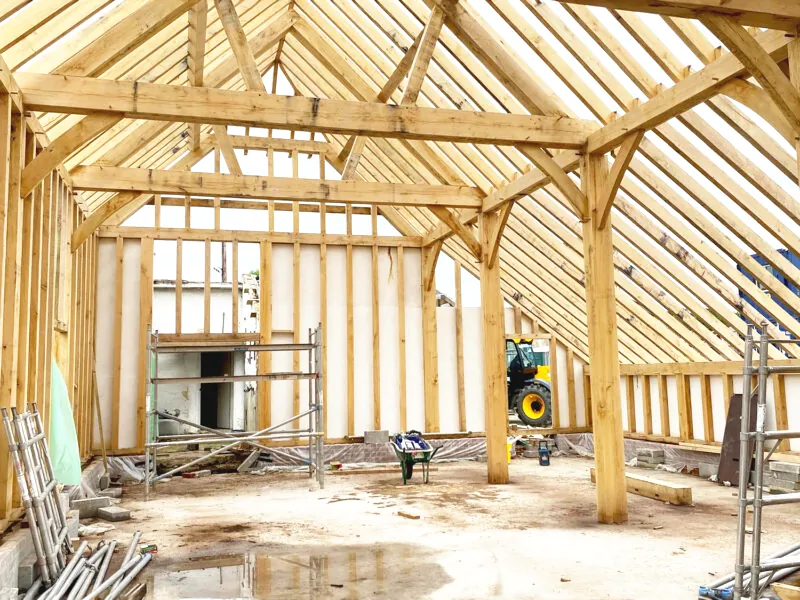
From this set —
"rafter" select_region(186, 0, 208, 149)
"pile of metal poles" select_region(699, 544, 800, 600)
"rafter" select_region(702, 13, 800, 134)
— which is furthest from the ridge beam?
"pile of metal poles" select_region(699, 544, 800, 600)

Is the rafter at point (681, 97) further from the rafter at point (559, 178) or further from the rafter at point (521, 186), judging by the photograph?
the rafter at point (521, 186)

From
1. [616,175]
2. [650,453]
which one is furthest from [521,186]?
[650,453]

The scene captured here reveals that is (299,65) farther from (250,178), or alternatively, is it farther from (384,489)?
(384,489)

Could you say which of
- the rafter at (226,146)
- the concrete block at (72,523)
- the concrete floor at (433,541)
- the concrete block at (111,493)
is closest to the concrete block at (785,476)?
the concrete floor at (433,541)

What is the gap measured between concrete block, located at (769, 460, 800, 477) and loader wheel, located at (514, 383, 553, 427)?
4.85 m

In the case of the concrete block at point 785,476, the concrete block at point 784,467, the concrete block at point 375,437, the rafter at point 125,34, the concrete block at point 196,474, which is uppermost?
the rafter at point 125,34

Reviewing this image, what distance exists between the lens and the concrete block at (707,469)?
9370mm

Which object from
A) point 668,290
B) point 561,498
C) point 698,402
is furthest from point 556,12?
point 698,402

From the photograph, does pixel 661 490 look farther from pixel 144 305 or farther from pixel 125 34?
pixel 144 305

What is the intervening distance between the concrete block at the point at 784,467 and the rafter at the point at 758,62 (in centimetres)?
531

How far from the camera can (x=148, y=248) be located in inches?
437

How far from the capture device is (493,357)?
29.7 feet

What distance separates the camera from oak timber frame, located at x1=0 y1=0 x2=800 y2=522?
5.38 metres

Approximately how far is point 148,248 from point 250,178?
348cm
